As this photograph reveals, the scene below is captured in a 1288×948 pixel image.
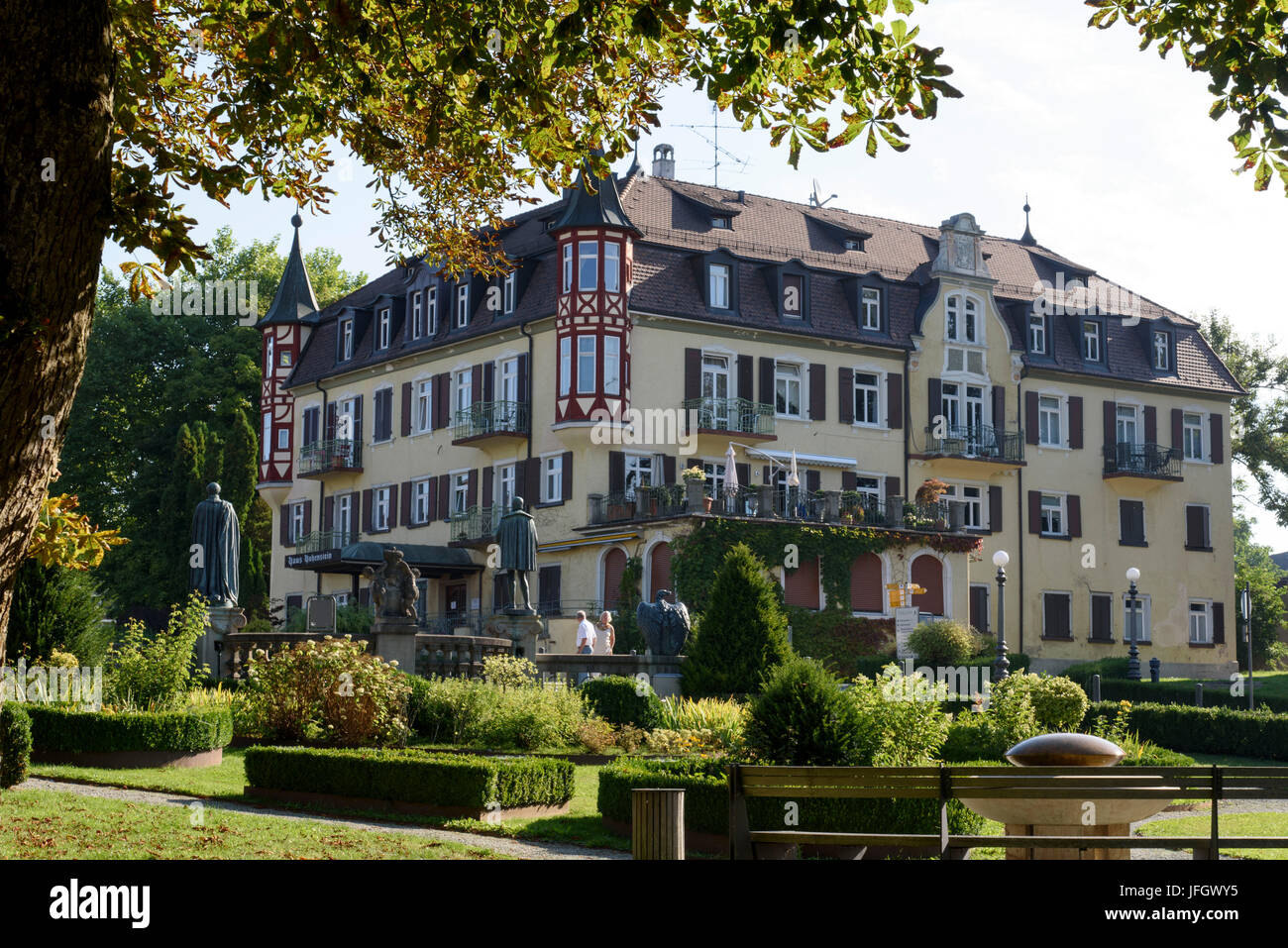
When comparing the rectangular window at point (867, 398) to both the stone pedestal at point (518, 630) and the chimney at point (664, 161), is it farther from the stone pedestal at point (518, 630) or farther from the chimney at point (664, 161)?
the stone pedestal at point (518, 630)

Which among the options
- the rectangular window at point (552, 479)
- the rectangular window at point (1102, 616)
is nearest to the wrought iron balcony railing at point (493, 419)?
the rectangular window at point (552, 479)

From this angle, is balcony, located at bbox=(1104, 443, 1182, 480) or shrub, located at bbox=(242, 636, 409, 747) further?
balcony, located at bbox=(1104, 443, 1182, 480)

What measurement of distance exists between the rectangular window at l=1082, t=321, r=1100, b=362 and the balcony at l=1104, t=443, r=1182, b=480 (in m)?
2.87

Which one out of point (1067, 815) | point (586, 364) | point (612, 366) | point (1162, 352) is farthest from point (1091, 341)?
point (1067, 815)

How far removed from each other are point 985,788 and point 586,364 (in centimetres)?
3156

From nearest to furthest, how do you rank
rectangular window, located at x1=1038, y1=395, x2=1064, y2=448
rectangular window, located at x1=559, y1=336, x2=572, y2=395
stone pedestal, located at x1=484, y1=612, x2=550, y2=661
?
stone pedestal, located at x1=484, y1=612, x2=550, y2=661 → rectangular window, located at x1=559, y1=336, x2=572, y2=395 → rectangular window, located at x1=1038, y1=395, x2=1064, y2=448

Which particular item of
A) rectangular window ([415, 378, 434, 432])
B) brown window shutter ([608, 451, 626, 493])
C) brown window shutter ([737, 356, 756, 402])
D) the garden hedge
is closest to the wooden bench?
the garden hedge

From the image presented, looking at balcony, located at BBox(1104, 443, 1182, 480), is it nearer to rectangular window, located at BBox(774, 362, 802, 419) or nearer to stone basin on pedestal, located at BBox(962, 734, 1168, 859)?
rectangular window, located at BBox(774, 362, 802, 419)

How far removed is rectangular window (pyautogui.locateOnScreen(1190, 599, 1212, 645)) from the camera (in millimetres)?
50375

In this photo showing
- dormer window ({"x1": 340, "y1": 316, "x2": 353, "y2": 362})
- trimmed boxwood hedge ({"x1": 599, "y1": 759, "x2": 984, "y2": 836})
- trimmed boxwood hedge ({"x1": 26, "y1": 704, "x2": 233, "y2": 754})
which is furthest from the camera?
dormer window ({"x1": 340, "y1": 316, "x2": 353, "y2": 362})

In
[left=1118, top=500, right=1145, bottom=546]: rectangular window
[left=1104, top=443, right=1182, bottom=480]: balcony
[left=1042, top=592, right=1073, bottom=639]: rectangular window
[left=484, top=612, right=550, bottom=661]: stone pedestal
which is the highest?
[left=1104, top=443, right=1182, bottom=480]: balcony

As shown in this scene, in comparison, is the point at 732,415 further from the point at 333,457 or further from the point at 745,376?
the point at 333,457

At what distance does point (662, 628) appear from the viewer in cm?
3050
